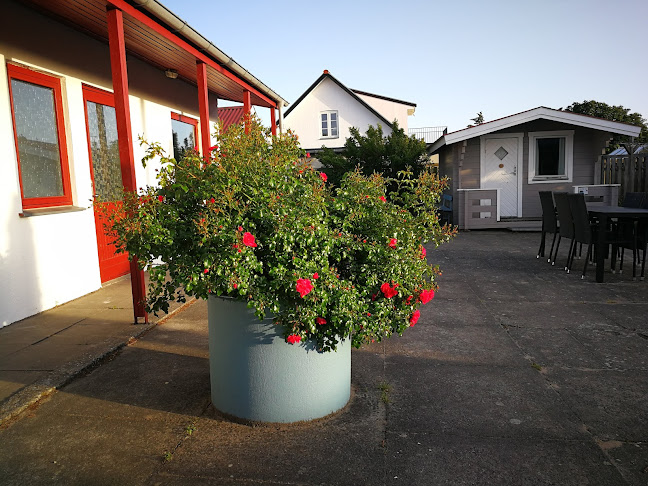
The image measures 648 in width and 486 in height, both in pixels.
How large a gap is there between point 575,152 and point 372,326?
489 inches

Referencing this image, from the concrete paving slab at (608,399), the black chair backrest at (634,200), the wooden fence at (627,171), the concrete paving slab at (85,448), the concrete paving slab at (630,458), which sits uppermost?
the wooden fence at (627,171)

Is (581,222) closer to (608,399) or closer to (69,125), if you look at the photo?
(608,399)

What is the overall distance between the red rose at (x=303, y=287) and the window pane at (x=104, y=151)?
4810mm

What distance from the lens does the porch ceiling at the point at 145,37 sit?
15.6 feet

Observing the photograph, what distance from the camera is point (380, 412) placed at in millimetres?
2963

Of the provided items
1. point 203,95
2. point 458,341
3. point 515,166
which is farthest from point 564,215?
point 515,166

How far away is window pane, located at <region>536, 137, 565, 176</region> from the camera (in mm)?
12984

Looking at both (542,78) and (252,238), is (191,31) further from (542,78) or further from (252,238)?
(542,78)

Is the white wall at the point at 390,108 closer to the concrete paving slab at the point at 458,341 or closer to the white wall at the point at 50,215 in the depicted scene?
the white wall at the point at 50,215

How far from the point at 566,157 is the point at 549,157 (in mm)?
428

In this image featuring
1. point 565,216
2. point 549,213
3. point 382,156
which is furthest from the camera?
point 382,156

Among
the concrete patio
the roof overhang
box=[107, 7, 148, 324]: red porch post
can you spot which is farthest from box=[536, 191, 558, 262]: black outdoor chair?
box=[107, 7, 148, 324]: red porch post

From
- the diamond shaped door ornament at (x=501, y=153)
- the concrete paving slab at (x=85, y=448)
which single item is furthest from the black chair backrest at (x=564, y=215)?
the concrete paving slab at (x=85, y=448)

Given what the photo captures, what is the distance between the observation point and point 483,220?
40.9ft
